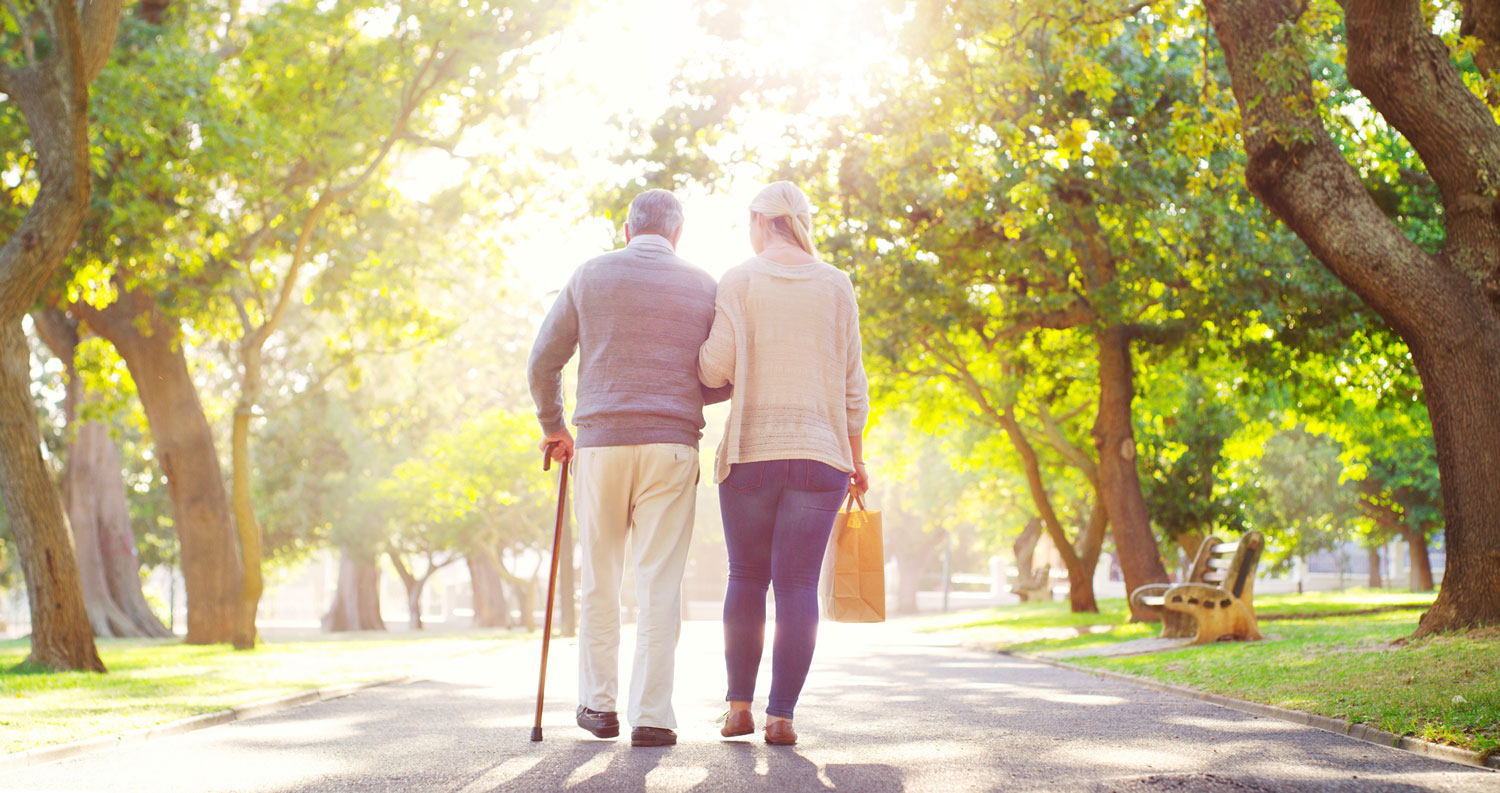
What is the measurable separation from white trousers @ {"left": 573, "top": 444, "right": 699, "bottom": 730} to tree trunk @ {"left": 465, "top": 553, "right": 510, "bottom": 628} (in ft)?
134

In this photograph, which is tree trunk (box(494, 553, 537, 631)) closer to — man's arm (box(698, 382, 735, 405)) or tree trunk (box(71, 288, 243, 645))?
tree trunk (box(71, 288, 243, 645))

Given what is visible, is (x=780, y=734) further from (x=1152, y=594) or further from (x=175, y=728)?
(x=1152, y=594)

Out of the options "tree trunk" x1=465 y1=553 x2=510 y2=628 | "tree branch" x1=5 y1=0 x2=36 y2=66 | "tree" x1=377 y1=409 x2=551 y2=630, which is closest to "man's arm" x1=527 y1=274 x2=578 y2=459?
"tree branch" x1=5 y1=0 x2=36 y2=66

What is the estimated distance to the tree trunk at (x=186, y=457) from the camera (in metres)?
18.3

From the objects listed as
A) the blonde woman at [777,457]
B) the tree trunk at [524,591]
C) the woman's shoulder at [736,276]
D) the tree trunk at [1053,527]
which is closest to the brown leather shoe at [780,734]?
the blonde woman at [777,457]

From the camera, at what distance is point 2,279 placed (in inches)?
420

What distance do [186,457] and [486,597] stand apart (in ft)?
90.1

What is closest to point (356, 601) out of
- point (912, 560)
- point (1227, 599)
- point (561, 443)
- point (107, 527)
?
point (107, 527)

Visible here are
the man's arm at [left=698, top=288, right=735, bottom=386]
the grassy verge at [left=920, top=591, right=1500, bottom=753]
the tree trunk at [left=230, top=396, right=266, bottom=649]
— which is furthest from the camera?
the tree trunk at [left=230, top=396, right=266, bottom=649]

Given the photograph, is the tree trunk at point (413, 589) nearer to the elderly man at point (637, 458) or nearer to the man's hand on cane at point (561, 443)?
the man's hand on cane at point (561, 443)

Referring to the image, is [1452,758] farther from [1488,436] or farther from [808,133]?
[808,133]

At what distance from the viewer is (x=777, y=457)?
510 cm

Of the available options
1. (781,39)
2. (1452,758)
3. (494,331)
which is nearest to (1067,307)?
(781,39)

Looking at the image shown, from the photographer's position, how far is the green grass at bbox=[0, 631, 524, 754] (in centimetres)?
691
